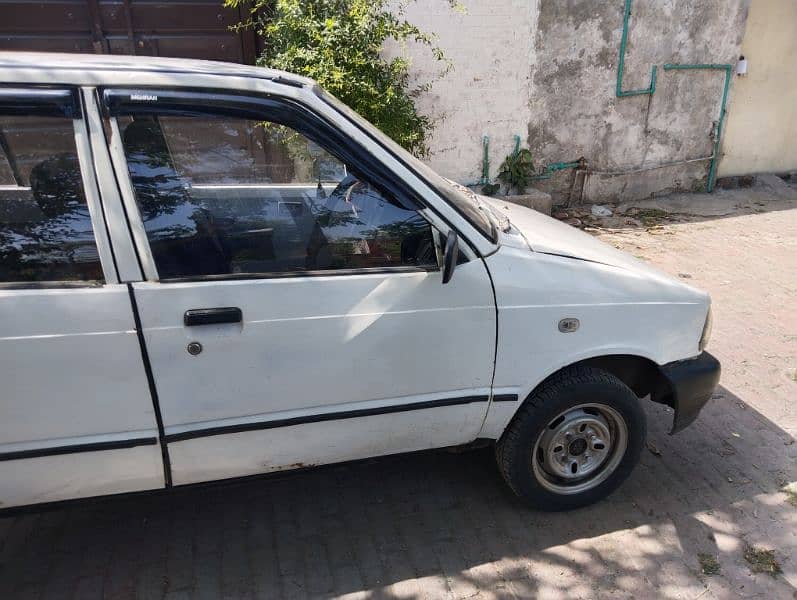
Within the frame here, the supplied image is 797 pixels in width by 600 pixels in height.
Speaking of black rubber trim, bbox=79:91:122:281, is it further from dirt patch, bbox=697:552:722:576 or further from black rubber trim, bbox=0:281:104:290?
dirt patch, bbox=697:552:722:576

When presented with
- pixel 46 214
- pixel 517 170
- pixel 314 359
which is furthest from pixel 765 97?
pixel 46 214

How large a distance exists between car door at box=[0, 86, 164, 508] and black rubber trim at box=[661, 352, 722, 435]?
2245 millimetres

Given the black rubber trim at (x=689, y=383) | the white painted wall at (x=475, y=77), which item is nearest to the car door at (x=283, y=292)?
the black rubber trim at (x=689, y=383)

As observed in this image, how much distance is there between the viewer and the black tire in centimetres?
265

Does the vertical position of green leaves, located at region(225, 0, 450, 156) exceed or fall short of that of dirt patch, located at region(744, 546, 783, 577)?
it exceeds it

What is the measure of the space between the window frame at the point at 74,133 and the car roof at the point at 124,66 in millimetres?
80

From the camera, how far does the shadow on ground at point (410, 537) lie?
251 cm

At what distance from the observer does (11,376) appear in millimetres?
1979

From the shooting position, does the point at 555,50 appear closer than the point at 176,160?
No

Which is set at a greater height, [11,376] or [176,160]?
[176,160]

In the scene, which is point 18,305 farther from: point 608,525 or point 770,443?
point 770,443

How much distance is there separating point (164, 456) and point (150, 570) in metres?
0.70

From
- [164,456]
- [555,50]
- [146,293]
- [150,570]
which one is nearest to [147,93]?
[146,293]

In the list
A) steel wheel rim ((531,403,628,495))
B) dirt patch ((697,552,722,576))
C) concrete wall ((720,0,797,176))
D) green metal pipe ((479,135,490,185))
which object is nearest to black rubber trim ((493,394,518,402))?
steel wheel rim ((531,403,628,495))
